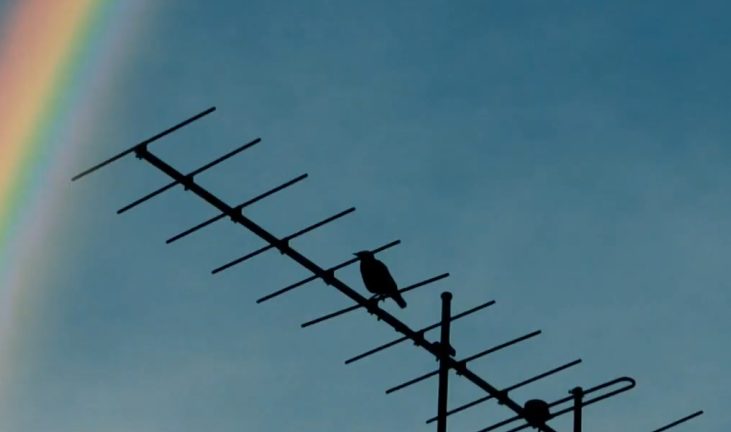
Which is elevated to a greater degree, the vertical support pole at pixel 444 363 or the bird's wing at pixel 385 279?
the bird's wing at pixel 385 279

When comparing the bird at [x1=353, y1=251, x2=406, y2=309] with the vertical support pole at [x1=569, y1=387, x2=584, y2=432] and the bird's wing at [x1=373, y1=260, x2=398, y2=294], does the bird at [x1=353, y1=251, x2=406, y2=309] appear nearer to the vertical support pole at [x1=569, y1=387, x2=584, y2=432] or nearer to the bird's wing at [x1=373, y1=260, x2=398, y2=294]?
the bird's wing at [x1=373, y1=260, x2=398, y2=294]

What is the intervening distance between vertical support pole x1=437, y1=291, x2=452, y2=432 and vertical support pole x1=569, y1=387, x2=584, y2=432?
1494mm

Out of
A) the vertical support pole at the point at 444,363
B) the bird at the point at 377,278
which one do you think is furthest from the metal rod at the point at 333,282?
the bird at the point at 377,278

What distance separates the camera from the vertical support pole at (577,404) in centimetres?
1383

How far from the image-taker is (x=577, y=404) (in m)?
14.0

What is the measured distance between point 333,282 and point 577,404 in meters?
2.89

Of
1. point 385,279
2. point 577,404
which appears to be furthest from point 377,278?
point 577,404

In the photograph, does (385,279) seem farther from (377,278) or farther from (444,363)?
(444,363)

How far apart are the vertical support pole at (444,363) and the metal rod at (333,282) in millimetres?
115

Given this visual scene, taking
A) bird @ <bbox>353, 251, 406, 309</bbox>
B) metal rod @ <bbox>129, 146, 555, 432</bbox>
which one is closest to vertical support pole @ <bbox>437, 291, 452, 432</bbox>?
metal rod @ <bbox>129, 146, 555, 432</bbox>

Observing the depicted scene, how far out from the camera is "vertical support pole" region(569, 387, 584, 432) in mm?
13828

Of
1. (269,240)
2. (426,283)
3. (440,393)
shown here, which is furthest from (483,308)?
(269,240)

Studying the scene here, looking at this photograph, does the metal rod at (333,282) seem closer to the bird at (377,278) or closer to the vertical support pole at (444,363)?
the vertical support pole at (444,363)

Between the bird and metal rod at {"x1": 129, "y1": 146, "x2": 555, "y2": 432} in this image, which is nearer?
metal rod at {"x1": 129, "y1": 146, "x2": 555, "y2": 432}
